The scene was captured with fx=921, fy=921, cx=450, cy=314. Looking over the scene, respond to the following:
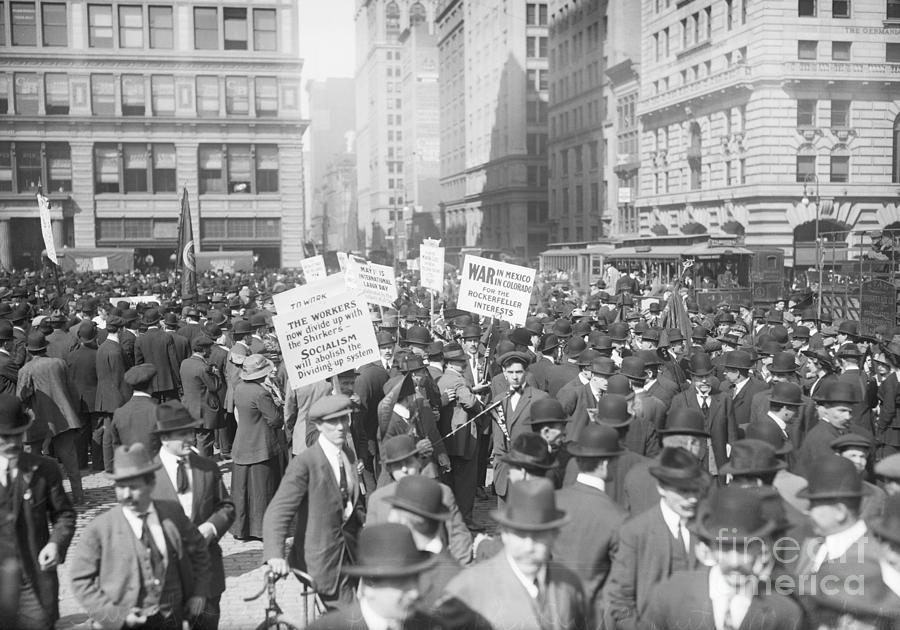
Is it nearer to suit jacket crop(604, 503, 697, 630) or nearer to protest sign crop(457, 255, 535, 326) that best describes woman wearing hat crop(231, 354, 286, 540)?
protest sign crop(457, 255, 535, 326)

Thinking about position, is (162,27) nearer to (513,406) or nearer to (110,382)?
(110,382)

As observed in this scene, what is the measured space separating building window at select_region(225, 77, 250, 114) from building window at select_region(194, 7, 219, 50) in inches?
96.6

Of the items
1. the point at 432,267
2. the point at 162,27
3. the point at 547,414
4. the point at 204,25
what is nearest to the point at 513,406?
the point at 547,414

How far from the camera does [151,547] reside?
15.7ft

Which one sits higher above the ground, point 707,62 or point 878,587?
point 707,62

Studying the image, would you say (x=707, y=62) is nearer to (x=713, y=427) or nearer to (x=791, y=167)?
(x=791, y=167)

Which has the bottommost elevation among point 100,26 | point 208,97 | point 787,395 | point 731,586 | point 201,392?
point 201,392

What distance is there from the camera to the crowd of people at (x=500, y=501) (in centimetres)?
405

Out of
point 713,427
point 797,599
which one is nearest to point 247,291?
point 713,427

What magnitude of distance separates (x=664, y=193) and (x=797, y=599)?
56.0m

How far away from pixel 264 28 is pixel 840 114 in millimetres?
34584

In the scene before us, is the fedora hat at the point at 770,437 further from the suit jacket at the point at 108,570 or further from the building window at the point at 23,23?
the building window at the point at 23,23

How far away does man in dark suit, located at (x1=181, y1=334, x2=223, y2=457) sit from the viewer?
37.2 feet

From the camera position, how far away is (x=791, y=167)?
1880 inches
